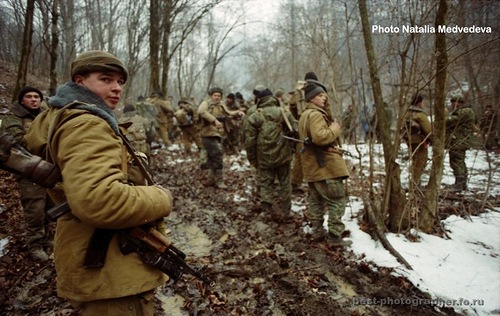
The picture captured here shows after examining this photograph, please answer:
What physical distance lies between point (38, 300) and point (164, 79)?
11338 mm

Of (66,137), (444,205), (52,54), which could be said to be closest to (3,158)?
(66,137)

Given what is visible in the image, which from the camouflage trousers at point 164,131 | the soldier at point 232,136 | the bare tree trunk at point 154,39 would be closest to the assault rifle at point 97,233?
the soldier at point 232,136

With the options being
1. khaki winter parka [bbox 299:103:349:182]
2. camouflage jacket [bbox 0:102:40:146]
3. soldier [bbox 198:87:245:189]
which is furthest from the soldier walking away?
soldier [bbox 198:87:245:189]

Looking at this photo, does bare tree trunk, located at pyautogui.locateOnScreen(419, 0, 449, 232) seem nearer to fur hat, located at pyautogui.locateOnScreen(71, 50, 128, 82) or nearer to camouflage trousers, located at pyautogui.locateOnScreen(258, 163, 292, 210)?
camouflage trousers, located at pyautogui.locateOnScreen(258, 163, 292, 210)

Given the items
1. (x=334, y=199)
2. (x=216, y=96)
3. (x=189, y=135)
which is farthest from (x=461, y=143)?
(x=189, y=135)

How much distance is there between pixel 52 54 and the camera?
7488 mm

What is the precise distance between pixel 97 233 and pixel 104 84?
846 millimetres

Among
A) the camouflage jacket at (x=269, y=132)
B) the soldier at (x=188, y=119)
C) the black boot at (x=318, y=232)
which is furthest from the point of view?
the soldier at (x=188, y=119)

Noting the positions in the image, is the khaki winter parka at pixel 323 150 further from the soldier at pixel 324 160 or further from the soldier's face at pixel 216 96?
the soldier's face at pixel 216 96

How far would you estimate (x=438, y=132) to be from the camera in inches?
166

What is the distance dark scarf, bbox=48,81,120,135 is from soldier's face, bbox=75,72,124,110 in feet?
0.22

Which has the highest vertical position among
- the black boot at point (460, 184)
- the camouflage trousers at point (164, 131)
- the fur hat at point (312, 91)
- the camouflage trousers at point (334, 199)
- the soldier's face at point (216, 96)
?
the soldier's face at point (216, 96)

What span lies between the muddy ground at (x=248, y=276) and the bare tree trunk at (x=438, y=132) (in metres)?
1.31

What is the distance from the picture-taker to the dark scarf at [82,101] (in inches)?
60.2
